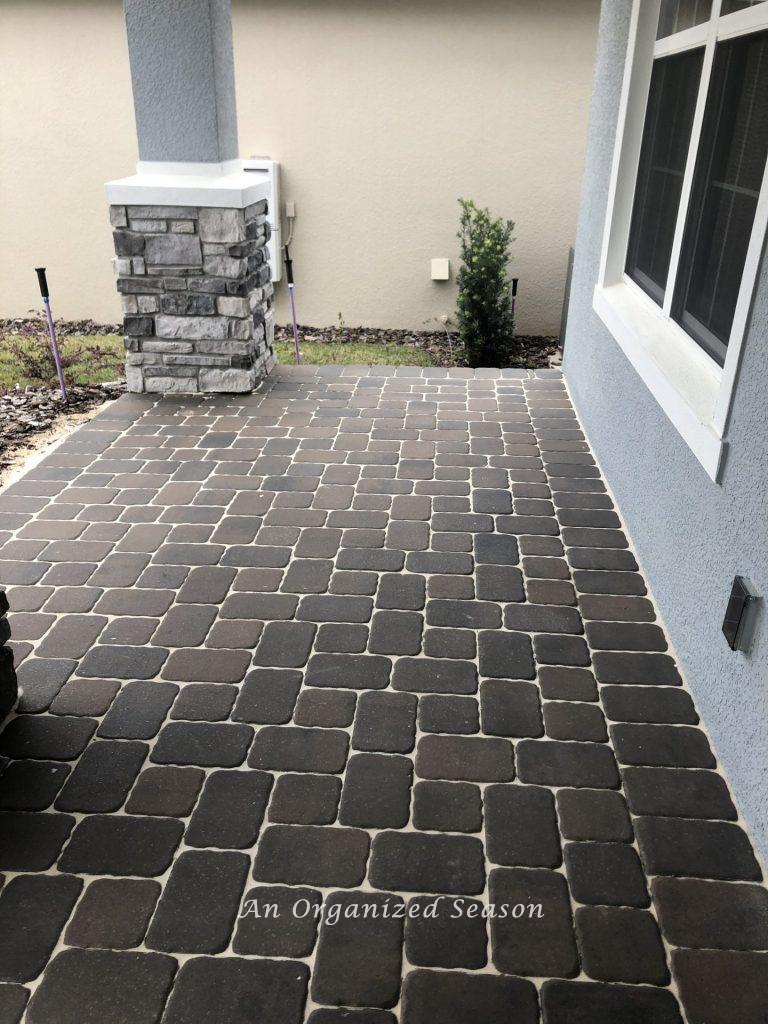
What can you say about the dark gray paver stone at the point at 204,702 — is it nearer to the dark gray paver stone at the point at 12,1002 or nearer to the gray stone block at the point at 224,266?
the dark gray paver stone at the point at 12,1002

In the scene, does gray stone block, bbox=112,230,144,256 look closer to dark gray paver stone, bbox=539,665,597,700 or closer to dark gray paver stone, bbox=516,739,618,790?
dark gray paver stone, bbox=539,665,597,700

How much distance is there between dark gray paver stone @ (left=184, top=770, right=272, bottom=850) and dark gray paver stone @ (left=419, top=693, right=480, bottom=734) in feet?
1.77

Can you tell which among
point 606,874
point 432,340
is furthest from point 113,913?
point 432,340

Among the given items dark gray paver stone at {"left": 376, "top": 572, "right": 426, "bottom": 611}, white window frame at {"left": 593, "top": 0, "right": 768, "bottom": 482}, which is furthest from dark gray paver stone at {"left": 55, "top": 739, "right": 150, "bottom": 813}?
white window frame at {"left": 593, "top": 0, "right": 768, "bottom": 482}

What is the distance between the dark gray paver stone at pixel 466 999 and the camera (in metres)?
1.80

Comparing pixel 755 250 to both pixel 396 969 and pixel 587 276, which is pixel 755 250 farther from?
pixel 587 276

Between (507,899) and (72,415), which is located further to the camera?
(72,415)

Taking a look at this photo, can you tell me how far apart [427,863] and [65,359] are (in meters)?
6.35

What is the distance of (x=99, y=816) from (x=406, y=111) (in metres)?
7.65

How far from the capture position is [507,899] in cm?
207

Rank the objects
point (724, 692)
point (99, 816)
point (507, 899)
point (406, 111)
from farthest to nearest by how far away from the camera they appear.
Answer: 1. point (406, 111)
2. point (724, 692)
3. point (99, 816)
4. point (507, 899)

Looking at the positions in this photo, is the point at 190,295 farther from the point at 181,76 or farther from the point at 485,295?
the point at 485,295

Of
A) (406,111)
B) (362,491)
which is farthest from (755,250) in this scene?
(406,111)

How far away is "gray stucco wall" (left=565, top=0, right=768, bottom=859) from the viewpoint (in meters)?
2.29
